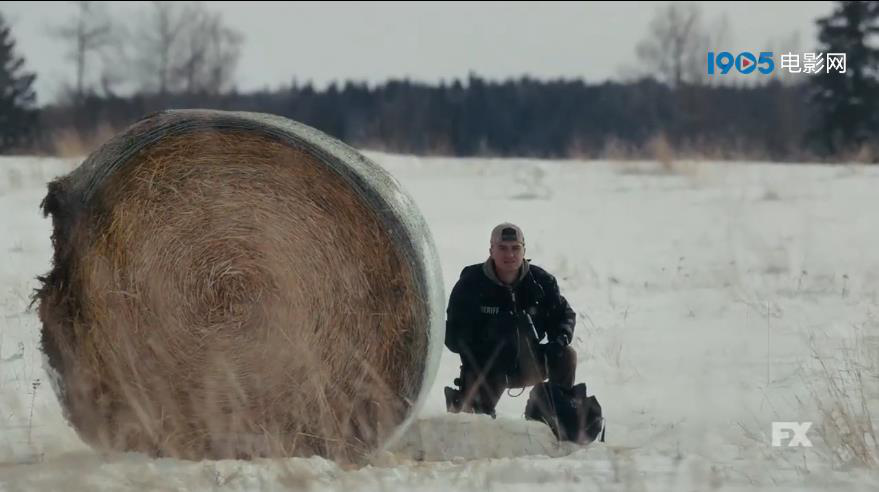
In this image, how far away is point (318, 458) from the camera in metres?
4.70

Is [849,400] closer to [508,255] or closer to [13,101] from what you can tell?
[508,255]

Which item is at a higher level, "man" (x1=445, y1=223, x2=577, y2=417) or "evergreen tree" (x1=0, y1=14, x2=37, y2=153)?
"evergreen tree" (x1=0, y1=14, x2=37, y2=153)

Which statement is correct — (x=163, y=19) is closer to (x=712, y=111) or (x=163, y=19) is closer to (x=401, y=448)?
(x=712, y=111)

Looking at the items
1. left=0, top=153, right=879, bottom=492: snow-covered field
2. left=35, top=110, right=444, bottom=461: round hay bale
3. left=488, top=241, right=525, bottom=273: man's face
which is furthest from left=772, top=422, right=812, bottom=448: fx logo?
left=35, top=110, right=444, bottom=461: round hay bale

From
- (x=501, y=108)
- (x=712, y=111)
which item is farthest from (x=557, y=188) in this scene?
(x=501, y=108)

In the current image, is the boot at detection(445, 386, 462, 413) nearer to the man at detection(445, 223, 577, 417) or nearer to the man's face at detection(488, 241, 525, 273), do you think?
the man at detection(445, 223, 577, 417)

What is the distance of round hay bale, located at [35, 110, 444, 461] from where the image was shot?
4.93 meters

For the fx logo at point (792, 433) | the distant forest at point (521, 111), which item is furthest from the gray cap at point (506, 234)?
the distant forest at point (521, 111)

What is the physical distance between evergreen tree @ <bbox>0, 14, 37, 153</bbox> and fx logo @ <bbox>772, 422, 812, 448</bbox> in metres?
32.5

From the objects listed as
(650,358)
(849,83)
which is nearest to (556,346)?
(650,358)

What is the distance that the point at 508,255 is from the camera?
5660 millimetres

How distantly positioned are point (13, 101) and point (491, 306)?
37596mm

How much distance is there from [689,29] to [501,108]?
10.4 meters

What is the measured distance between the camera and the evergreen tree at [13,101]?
38156 mm
